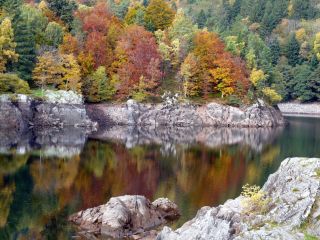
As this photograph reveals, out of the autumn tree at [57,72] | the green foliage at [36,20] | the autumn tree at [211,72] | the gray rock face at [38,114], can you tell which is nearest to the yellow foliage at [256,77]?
the autumn tree at [211,72]

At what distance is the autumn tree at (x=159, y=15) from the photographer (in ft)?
379

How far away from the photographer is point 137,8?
12094 cm

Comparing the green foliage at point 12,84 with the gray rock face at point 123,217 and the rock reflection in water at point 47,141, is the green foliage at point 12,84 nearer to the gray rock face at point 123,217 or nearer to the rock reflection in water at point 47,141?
the rock reflection in water at point 47,141

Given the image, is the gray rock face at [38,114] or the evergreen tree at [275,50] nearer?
the gray rock face at [38,114]

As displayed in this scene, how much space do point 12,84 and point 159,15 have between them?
45.2 meters

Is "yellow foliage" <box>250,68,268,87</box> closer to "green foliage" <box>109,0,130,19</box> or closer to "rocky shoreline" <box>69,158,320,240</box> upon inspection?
"green foliage" <box>109,0,130,19</box>

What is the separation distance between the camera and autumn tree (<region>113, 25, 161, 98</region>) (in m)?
98.0

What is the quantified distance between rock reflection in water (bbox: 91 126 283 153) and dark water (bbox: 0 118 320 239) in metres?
0.15

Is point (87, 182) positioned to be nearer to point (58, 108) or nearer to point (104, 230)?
point (104, 230)

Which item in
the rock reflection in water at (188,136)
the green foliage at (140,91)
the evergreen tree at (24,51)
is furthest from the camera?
the green foliage at (140,91)

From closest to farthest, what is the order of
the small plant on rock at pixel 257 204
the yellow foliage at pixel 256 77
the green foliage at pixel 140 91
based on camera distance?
the small plant on rock at pixel 257 204
the green foliage at pixel 140 91
the yellow foliage at pixel 256 77

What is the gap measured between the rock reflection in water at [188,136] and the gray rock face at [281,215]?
4114 cm

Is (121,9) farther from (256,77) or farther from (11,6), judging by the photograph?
(256,77)

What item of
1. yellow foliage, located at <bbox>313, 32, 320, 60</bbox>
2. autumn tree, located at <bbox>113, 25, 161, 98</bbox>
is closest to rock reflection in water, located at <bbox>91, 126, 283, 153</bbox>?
autumn tree, located at <bbox>113, 25, 161, 98</bbox>
